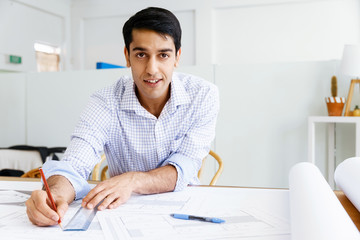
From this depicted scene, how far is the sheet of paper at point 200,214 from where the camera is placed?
753 millimetres

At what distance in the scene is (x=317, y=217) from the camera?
2.03ft

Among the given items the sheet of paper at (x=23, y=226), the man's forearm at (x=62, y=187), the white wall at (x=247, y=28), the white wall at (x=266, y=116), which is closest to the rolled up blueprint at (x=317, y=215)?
the sheet of paper at (x=23, y=226)

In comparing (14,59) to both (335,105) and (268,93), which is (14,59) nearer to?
(268,93)

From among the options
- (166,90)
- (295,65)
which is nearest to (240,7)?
(295,65)

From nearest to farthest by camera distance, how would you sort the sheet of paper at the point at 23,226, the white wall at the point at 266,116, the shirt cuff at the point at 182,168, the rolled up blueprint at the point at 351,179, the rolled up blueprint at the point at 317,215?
the rolled up blueprint at the point at 317,215
the sheet of paper at the point at 23,226
the rolled up blueprint at the point at 351,179
the shirt cuff at the point at 182,168
the white wall at the point at 266,116

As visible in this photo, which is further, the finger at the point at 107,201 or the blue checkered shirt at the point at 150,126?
the blue checkered shirt at the point at 150,126

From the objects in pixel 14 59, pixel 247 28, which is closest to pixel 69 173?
pixel 14 59

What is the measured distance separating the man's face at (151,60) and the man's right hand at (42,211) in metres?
0.58

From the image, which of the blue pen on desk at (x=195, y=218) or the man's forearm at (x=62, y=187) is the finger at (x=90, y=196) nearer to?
the man's forearm at (x=62, y=187)

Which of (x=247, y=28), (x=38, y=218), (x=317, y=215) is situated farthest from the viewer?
(x=247, y=28)

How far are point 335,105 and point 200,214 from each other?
1976 millimetres

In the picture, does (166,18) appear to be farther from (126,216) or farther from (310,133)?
(310,133)

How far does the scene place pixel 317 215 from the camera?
63cm

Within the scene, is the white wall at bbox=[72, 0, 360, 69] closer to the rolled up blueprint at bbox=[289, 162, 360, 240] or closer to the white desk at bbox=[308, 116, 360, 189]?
the white desk at bbox=[308, 116, 360, 189]
